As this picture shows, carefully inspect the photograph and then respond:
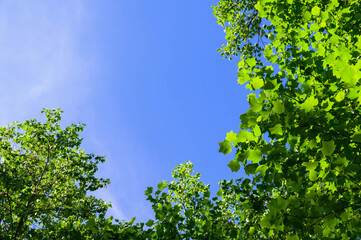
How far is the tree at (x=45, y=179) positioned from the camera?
1247 cm

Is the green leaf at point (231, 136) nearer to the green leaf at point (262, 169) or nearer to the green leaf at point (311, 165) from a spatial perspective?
the green leaf at point (262, 169)

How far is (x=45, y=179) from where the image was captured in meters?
14.0

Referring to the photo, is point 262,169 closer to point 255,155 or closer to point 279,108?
point 255,155

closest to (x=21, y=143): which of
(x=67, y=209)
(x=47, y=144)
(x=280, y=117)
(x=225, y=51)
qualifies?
(x=47, y=144)

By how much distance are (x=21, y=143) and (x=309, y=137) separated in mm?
14379

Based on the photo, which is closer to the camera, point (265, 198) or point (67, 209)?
point (265, 198)

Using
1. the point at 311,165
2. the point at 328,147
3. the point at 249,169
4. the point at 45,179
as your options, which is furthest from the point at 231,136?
the point at 45,179

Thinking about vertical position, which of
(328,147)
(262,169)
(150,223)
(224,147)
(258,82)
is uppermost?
(258,82)

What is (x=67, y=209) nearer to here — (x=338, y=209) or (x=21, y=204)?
(x=21, y=204)

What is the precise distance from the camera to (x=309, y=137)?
13.7ft

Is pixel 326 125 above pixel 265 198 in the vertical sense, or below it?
below

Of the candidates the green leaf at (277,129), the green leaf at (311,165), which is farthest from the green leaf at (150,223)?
the green leaf at (311,165)

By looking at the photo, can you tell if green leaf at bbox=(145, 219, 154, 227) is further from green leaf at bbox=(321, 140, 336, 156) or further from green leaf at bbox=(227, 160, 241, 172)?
green leaf at bbox=(321, 140, 336, 156)

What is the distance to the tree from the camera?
12.5 meters
